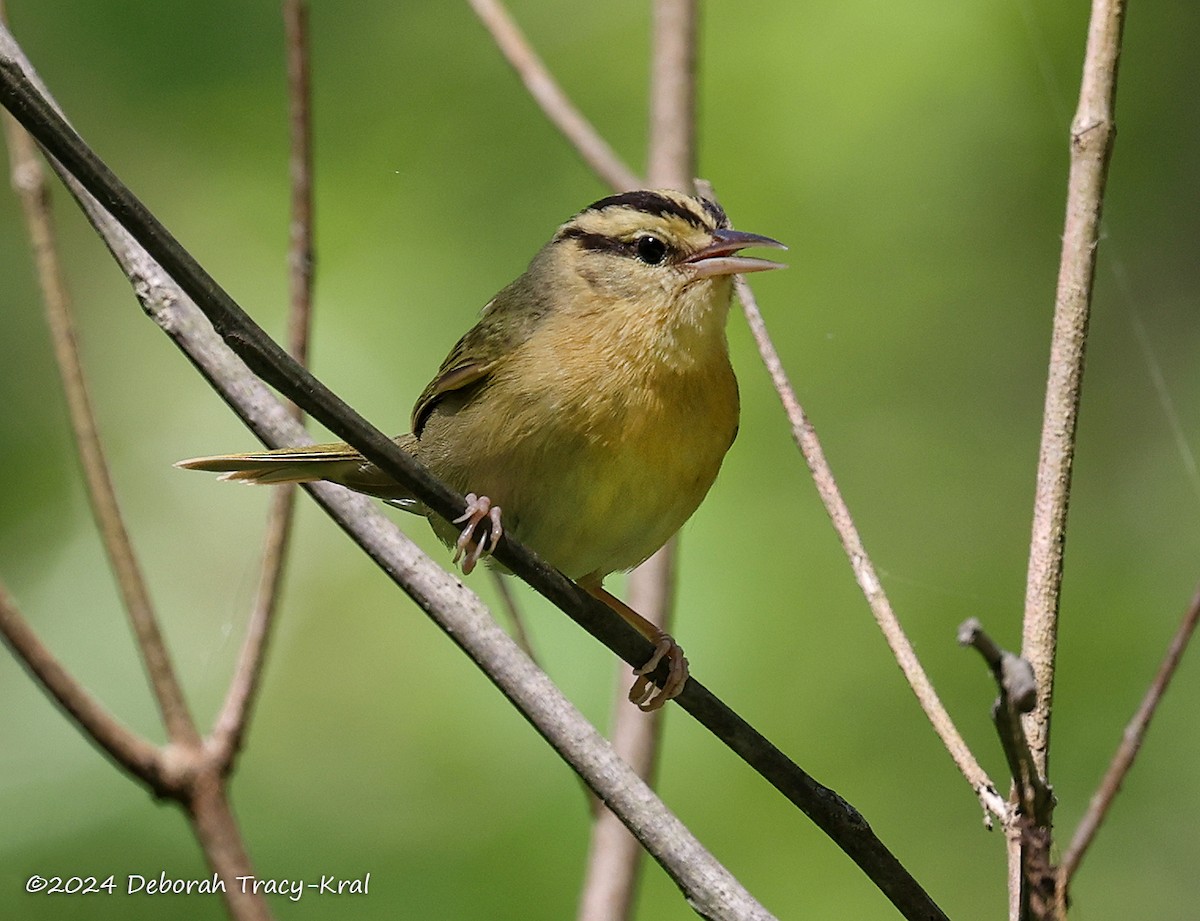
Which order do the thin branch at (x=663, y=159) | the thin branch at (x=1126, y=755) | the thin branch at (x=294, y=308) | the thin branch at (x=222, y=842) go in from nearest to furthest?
the thin branch at (x=1126, y=755) < the thin branch at (x=222, y=842) < the thin branch at (x=294, y=308) < the thin branch at (x=663, y=159)

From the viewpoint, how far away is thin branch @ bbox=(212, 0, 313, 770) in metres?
2.67

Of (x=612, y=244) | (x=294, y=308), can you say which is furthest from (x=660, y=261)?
Result: (x=294, y=308)

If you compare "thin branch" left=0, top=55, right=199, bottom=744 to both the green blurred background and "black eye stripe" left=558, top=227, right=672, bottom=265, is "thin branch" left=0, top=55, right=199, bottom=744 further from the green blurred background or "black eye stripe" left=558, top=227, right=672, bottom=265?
the green blurred background

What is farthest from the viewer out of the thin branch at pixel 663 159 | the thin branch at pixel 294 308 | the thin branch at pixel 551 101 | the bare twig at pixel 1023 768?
the thin branch at pixel 551 101

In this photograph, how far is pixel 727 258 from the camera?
9.66 feet

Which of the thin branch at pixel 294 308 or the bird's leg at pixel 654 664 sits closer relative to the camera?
the bird's leg at pixel 654 664

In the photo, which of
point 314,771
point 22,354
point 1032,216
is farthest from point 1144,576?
point 22,354

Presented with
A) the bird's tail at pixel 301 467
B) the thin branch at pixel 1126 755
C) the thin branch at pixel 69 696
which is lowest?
the thin branch at pixel 69 696

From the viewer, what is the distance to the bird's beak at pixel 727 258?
2834mm

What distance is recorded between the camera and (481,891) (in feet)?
12.7

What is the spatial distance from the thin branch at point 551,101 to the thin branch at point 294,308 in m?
0.55

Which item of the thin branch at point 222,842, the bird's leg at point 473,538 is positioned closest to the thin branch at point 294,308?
the thin branch at point 222,842

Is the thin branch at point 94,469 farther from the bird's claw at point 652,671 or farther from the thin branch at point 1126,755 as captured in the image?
the thin branch at point 1126,755

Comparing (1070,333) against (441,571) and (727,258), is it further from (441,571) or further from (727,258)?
(727,258)
